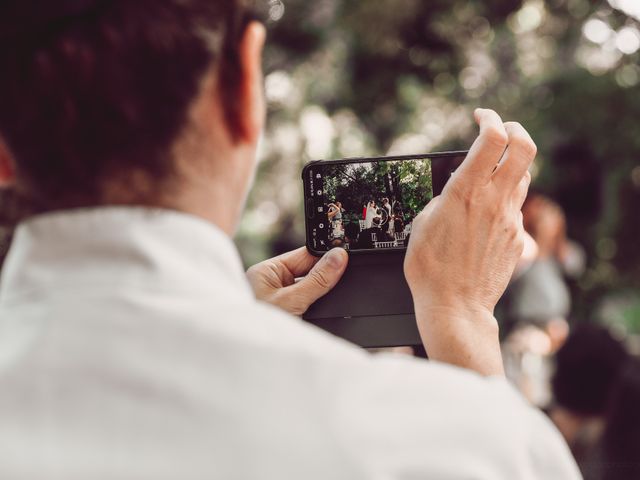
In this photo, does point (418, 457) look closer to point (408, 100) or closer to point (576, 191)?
point (576, 191)

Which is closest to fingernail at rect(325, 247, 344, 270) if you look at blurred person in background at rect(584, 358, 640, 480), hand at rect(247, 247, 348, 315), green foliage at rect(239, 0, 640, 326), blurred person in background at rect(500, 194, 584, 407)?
hand at rect(247, 247, 348, 315)

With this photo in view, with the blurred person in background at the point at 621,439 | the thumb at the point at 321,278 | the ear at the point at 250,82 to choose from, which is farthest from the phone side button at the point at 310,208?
the blurred person in background at the point at 621,439

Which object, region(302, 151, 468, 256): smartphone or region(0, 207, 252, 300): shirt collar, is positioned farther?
region(302, 151, 468, 256): smartphone

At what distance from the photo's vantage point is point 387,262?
3.94 ft

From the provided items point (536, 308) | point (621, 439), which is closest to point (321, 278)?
point (621, 439)

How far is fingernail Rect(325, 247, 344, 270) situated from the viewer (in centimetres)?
117

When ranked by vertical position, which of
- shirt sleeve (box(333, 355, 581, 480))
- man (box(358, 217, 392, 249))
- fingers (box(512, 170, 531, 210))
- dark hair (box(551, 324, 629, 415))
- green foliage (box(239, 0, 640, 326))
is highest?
green foliage (box(239, 0, 640, 326))

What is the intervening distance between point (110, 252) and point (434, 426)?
0.31 m

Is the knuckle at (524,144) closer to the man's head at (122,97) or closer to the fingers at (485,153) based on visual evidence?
the fingers at (485,153)

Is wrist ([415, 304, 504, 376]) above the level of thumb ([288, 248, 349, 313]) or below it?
below

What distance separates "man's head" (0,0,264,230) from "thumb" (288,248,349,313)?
19.5 inches

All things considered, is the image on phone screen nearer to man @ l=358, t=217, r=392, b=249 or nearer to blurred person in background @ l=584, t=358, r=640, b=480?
man @ l=358, t=217, r=392, b=249

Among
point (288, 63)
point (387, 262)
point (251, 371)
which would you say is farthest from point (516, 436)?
point (288, 63)

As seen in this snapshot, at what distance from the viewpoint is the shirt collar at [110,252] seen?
2.09ft
